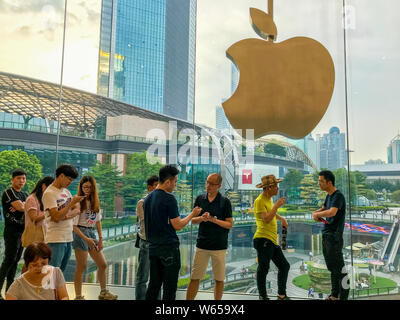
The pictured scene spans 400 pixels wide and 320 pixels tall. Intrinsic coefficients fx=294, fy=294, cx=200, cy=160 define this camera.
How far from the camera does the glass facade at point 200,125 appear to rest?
10.0 ft

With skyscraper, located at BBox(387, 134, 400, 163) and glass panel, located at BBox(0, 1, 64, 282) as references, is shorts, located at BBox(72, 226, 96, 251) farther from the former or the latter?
skyscraper, located at BBox(387, 134, 400, 163)

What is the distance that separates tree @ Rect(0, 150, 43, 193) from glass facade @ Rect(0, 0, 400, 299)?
0.02 meters

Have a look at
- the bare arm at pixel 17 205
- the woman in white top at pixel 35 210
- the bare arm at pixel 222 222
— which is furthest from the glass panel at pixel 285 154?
the bare arm at pixel 17 205

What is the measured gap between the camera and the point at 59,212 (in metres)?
2.23

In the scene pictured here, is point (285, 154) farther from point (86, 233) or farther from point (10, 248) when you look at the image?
point (10, 248)

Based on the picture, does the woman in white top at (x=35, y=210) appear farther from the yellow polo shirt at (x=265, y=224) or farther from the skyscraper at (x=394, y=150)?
the skyscraper at (x=394, y=150)

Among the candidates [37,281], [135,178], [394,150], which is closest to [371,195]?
[394,150]

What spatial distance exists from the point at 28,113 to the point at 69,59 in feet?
3.21

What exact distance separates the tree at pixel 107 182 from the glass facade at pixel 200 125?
14 millimetres

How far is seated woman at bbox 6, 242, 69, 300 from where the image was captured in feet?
4.89

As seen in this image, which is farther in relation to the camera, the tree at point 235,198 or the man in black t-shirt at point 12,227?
the tree at point 235,198

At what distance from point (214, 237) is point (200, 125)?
5.14 ft

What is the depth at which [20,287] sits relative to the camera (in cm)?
150

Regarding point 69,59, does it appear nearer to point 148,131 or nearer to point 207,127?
point 148,131
